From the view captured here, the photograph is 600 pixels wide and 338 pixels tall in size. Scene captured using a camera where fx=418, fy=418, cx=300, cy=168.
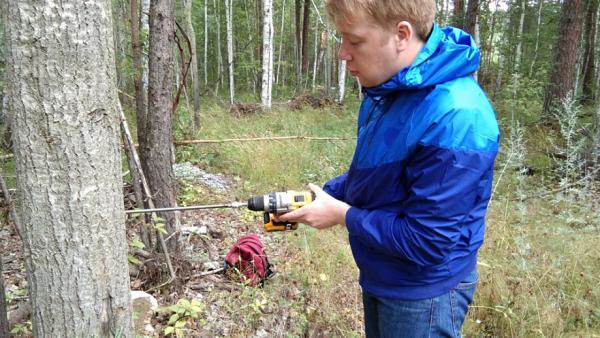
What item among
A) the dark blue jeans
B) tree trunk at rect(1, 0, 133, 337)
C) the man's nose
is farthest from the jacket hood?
tree trunk at rect(1, 0, 133, 337)

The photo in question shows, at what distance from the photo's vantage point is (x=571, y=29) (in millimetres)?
8422

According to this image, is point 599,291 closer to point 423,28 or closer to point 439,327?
point 439,327

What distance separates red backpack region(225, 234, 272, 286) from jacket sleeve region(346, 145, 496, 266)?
2.39m

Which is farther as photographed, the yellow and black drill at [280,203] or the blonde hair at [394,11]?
the yellow and black drill at [280,203]

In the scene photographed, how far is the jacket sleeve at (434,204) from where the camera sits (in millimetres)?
1234

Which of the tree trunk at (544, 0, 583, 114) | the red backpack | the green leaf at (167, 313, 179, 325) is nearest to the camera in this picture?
the green leaf at (167, 313, 179, 325)

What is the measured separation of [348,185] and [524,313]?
1.93 m

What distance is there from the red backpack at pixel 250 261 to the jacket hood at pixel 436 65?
259 centimetres

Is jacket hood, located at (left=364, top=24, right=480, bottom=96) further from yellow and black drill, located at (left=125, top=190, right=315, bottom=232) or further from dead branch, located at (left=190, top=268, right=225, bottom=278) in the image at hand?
dead branch, located at (left=190, top=268, right=225, bottom=278)

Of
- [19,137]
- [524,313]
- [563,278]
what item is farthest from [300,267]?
[19,137]

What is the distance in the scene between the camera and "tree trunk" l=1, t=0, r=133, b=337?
4.47 feet

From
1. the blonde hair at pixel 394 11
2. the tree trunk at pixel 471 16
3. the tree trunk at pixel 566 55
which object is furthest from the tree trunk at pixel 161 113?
the tree trunk at pixel 566 55

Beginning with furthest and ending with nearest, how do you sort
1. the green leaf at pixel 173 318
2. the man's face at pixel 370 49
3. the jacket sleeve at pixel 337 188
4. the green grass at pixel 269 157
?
1. the green grass at pixel 269 157
2. the green leaf at pixel 173 318
3. the jacket sleeve at pixel 337 188
4. the man's face at pixel 370 49

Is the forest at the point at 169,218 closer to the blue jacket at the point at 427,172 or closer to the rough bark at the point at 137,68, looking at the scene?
the rough bark at the point at 137,68
